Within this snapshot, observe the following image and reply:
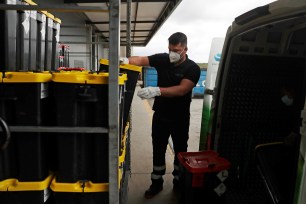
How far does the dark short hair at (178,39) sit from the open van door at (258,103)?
0.88 metres

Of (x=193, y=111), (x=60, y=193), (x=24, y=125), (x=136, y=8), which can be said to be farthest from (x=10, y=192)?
(x=193, y=111)

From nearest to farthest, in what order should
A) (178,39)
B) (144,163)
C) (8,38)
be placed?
1. (8,38)
2. (178,39)
3. (144,163)

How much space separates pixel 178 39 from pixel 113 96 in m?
1.94

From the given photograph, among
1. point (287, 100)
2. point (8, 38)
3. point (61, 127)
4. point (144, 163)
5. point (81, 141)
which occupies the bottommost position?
point (144, 163)

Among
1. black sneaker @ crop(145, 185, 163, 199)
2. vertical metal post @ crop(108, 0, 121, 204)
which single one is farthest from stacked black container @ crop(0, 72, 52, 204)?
black sneaker @ crop(145, 185, 163, 199)

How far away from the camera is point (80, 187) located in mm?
1736

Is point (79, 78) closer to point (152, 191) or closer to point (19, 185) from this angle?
point (19, 185)

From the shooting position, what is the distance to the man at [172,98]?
3363mm

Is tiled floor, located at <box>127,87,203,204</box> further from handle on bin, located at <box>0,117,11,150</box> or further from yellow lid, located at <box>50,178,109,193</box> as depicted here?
handle on bin, located at <box>0,117,11,150</box>

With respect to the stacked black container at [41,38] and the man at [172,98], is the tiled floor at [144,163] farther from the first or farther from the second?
the stacked black container at [41,38]

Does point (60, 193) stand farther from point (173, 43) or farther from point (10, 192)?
point (173, 43)

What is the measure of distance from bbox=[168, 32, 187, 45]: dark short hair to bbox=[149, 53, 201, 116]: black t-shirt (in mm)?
246

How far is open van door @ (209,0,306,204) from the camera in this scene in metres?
2.49

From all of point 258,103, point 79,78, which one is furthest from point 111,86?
point 258,103
